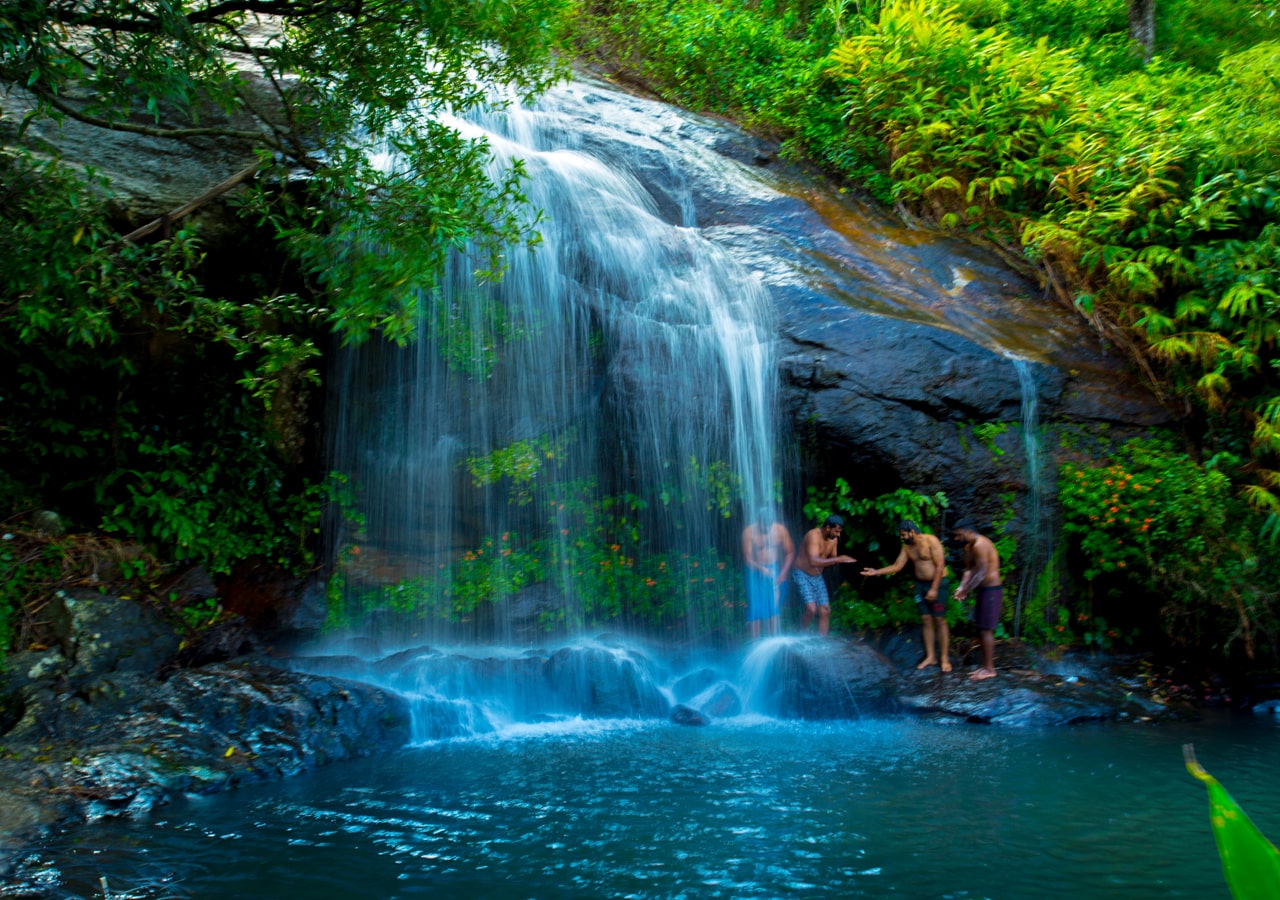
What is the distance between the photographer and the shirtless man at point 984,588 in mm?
8719

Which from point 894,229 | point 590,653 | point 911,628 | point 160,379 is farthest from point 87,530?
point 894,229

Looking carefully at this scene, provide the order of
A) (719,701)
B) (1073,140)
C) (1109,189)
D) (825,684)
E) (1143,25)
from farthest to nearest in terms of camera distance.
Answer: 1. (1143,25)
2. (1073,140)
3. (1109,189)
4. (719,701)
5. (825,684)

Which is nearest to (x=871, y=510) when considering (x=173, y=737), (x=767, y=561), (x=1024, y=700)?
(x=767, y=561)

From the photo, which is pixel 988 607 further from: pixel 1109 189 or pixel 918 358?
pixel 1109 189

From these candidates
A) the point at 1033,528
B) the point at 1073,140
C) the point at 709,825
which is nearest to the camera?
the point at 709,825

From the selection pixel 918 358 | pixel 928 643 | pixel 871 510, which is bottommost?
pixel 928 643

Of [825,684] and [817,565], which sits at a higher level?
[817,565]

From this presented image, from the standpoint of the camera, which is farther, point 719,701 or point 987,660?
point 987,660

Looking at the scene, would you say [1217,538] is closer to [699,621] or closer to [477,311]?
[699,621]

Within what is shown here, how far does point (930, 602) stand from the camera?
8875mm

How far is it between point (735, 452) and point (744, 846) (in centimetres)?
554

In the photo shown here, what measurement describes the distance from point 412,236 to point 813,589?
5631 mm

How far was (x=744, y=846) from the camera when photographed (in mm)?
4867

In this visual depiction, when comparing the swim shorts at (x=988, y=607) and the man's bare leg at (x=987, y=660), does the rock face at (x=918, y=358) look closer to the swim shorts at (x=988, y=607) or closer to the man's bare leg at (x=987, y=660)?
the swim shorts at (x=988, y=607)
